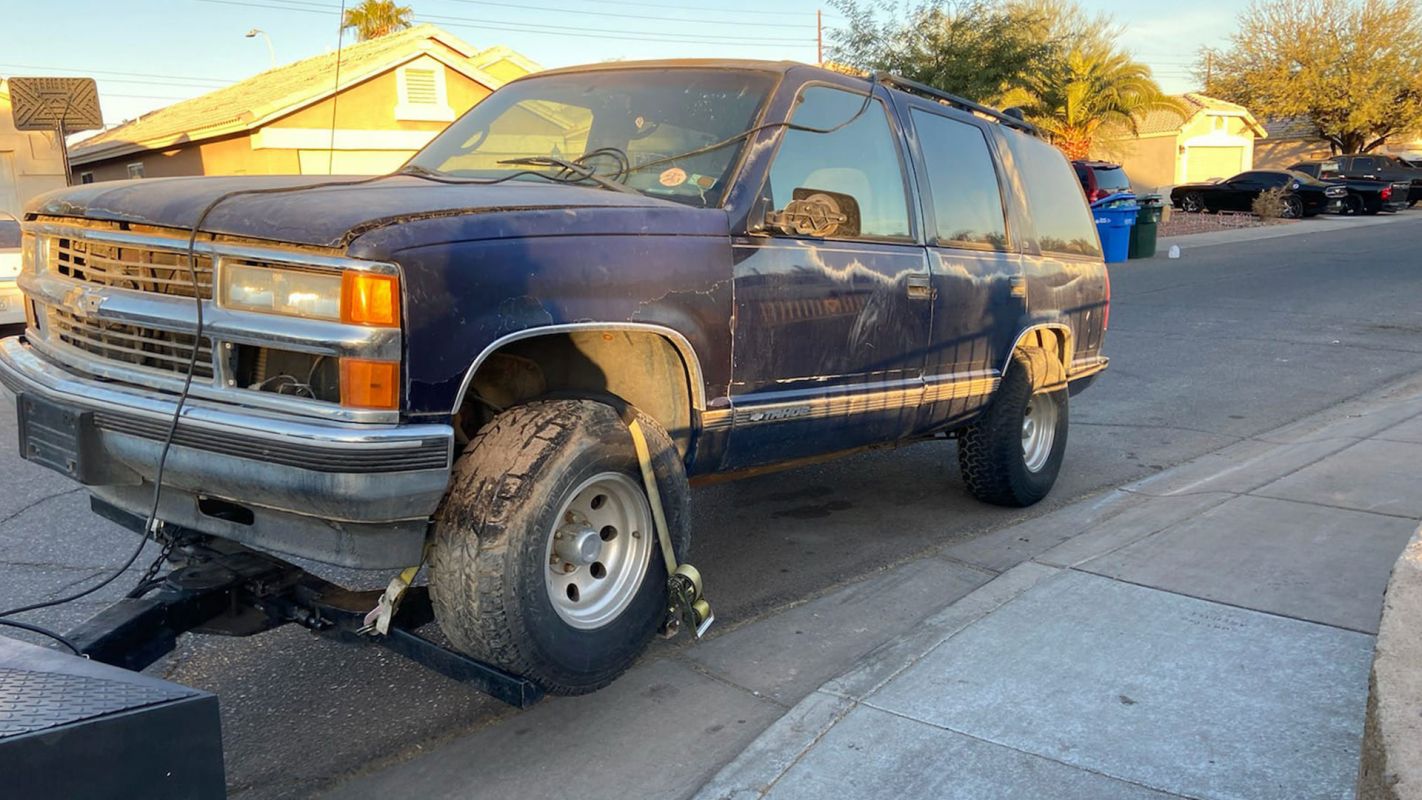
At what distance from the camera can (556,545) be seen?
3.30m

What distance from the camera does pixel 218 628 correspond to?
10.8 ft

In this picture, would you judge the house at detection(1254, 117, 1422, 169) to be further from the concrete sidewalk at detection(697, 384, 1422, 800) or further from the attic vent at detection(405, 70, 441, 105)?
the concrete sidewalk at detection(697, 384, 1422, 800)

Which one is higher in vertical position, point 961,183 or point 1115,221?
point 961,183

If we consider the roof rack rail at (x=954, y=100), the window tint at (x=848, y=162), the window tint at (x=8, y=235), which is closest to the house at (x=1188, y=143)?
the window tint at (x=8, y=235)

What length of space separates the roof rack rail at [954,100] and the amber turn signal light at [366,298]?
8.80ft

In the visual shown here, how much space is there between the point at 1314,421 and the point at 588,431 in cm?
656

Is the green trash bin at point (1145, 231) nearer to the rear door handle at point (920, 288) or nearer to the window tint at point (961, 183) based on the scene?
the window tint at point (961, 183)

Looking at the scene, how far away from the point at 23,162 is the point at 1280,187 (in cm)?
3284

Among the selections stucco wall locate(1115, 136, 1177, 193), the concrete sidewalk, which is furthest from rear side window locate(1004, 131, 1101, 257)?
stucco wall locate(1115, 136, 1177, 193)

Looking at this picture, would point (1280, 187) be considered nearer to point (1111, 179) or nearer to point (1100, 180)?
point (1111, 179)

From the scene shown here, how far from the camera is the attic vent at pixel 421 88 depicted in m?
21.4

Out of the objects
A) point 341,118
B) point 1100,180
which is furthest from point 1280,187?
point 341,118

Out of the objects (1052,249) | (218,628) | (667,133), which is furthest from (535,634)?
(1052,249)

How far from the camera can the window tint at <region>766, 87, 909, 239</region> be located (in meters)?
4.12
